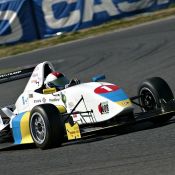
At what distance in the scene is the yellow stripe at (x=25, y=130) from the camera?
9461 millimetres

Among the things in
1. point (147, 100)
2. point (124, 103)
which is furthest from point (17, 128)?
point (147, 100)

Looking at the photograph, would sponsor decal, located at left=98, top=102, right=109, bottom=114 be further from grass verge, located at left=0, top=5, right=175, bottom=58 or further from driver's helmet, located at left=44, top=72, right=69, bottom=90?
grass verge, located at left=0, top=5, right=175, bottom=58

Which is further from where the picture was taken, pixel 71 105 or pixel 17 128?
pixel 17 128

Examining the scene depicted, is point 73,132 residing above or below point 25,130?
below

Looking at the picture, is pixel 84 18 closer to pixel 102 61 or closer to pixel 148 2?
pixel 148 2

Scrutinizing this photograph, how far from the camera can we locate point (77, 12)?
2466cm

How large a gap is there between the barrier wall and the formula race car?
14.7 m

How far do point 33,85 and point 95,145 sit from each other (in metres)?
2.11

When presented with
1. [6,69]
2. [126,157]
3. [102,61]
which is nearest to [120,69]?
[102,61]

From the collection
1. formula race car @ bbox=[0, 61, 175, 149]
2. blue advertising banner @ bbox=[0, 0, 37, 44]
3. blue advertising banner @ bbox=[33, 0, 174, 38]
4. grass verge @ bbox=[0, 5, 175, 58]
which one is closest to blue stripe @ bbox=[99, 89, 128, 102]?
formula race car @ bbox=[0, 61, 175, 149]

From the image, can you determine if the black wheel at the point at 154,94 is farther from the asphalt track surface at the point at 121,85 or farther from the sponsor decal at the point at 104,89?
the sponsor decal at the point at 104,89

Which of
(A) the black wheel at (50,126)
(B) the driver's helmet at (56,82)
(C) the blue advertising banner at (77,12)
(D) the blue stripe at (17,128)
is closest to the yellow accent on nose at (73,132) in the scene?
(A) the black wheel at (50,126)

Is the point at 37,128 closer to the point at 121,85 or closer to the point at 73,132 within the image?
the point at 73,132

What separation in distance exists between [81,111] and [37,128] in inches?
26.0
